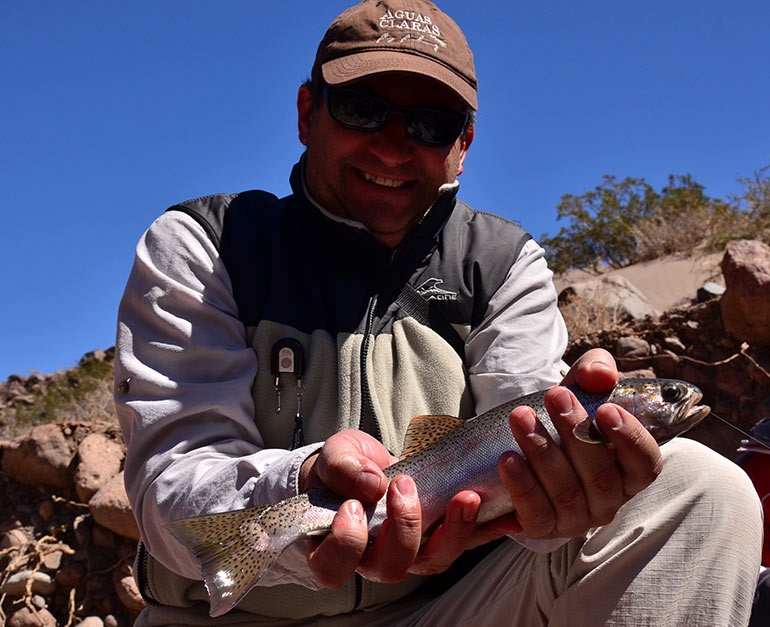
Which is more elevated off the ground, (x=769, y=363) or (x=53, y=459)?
(x=53, y=459)

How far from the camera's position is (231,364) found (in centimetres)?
305

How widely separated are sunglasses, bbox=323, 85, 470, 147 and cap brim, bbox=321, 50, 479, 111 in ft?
0.24

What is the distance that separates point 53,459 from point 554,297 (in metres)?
4.88

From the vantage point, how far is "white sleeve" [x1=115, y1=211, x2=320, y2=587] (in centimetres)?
260

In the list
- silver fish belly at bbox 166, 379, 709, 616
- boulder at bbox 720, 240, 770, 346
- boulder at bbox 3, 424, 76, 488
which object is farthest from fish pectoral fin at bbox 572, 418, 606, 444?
boulder at bbox 3, 424, 76, 488

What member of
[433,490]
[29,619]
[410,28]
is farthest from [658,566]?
[29,619]

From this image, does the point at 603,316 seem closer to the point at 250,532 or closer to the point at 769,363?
the point at 769,363

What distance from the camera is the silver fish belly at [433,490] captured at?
222 cm

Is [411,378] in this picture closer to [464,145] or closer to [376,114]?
[376,114]

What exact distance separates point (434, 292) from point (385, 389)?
1.72 ft

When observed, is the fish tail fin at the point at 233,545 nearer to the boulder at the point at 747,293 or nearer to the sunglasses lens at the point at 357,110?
the sunglasses lens at the point at 357,110

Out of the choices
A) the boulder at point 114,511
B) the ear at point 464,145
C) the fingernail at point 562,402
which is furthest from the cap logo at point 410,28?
the boulder at point 114,511

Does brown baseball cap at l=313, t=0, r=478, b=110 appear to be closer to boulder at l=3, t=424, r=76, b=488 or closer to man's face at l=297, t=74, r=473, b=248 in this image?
man's face at l=297, t=74, r=473, b=248

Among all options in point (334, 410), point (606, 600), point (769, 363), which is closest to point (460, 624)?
point (606, 600)
